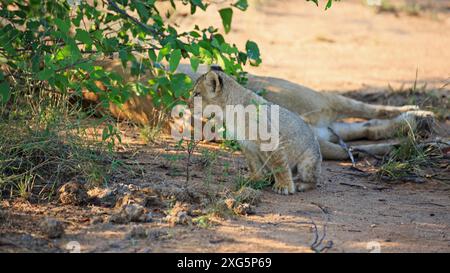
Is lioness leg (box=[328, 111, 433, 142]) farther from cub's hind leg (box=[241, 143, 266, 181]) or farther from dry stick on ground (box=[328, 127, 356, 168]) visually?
cub's hind leg (box=[241, 143, 266, 181])

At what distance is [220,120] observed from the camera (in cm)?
543

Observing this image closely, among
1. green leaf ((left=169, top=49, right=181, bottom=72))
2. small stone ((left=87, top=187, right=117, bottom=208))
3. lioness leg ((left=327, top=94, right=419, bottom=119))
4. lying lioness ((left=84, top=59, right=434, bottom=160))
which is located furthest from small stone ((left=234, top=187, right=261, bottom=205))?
lioness leg ((left=327, top=94, right=419, bottom=119))

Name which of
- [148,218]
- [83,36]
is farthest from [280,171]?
[83,36]

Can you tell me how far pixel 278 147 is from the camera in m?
5.17

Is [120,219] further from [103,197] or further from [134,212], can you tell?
[103,197]

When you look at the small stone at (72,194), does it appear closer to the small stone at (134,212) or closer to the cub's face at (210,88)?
the small stone at (134,212)

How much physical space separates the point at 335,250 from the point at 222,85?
5.55 feet

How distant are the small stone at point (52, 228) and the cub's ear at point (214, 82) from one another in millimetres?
1643

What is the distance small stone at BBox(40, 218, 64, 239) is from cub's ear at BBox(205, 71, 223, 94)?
5.39ft

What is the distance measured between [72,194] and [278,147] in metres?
1.47

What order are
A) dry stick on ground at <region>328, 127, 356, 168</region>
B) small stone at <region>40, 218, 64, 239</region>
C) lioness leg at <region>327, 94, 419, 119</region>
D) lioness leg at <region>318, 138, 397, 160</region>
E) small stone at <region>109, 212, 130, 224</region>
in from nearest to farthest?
small stone at <region>40, 218, 64, 239</region>, small stone at <region>109, 212, 130, 224</region>, dry stick on ground at <region>328, 127, 356, 168</region>, lioness leg at <region>318, 138, 397, 160</region>, lioness leg at <region>327, 94, 419, 119</region>

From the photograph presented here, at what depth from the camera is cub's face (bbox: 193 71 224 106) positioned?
520 centimetres

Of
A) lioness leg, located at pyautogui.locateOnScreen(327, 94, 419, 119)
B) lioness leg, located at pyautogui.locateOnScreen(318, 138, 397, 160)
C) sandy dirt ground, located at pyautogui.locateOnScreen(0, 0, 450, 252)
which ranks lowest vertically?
sandy dirt ground, located at pyautogui.locateOnScreen(0, 0, 450, 252)
